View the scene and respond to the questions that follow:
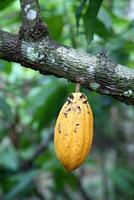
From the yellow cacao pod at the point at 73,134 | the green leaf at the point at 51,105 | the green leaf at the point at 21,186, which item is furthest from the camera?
the green leaf at the point at 51,105

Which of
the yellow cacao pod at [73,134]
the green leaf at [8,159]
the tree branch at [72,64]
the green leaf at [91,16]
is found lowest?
→ the green leaf at [8,159]

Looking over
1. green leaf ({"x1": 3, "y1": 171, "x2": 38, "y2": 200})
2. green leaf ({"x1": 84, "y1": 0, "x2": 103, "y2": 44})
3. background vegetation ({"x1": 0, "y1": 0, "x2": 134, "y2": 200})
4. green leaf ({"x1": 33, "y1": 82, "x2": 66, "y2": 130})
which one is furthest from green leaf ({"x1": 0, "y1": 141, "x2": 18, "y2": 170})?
green leaf ({"x1": 84, "y1": 0, "x2": 103, "y2": 44})

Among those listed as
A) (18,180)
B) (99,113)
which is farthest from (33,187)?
(99,113)

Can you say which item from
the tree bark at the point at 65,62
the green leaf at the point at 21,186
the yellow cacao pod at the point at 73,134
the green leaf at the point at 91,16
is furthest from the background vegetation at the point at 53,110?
the yellow cacao pod at the point at 73,134

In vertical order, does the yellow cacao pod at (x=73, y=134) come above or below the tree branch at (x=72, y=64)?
below

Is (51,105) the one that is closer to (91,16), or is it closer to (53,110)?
(53,110)

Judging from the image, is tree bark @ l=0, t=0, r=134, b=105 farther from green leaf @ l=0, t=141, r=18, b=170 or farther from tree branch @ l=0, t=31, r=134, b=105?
green leaf @ l=0, t=141, r=18, b=170

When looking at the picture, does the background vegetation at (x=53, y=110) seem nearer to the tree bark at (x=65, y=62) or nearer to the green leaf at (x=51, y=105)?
the green leaf at (x=51, y=105)
